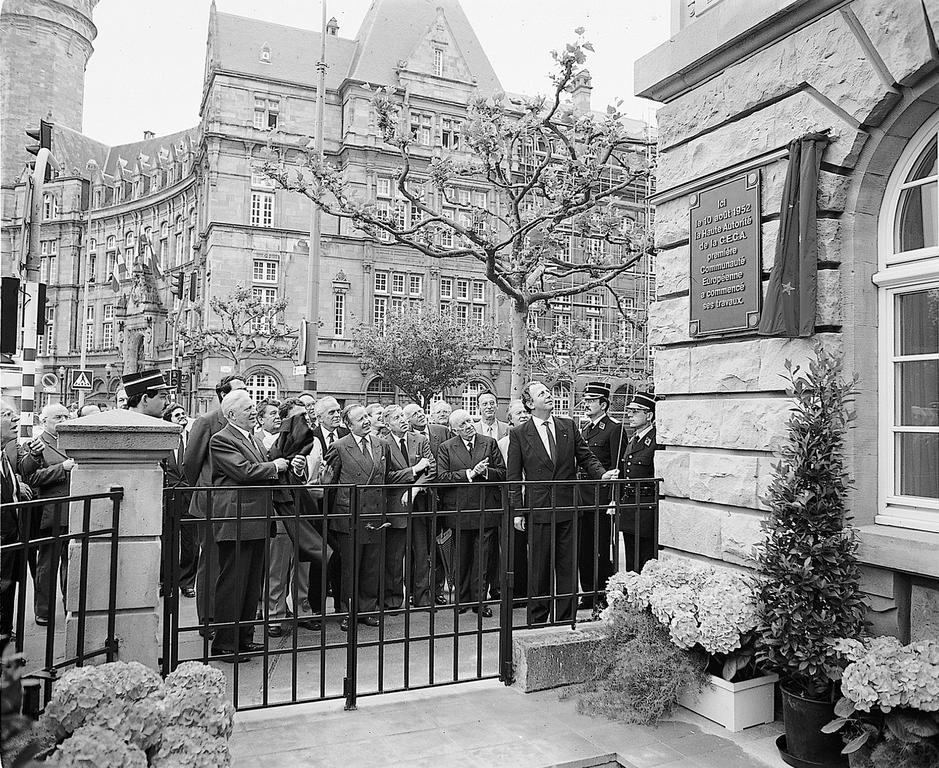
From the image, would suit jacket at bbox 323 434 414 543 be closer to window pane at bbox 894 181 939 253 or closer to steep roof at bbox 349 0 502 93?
window pane at bbox 894 181 939 253

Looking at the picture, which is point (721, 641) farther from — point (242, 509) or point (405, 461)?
point (405, 461)

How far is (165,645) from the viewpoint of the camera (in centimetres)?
493

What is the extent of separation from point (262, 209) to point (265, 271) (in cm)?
389

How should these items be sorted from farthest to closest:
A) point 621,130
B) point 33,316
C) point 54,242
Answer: point 54,242 < point 621,130 < point 33,316

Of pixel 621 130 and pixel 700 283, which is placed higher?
pixel 621 130

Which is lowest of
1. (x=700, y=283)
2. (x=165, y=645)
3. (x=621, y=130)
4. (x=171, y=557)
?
(x=165, y=645)

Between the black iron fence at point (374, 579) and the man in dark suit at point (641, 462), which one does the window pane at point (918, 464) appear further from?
the man in dark suit at point (641, 462)

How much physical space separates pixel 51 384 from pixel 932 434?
85.5 ft

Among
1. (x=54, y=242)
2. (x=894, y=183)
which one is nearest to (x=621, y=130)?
(x=894, y=183)

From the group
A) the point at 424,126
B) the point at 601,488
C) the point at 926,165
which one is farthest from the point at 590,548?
the point at 424,126

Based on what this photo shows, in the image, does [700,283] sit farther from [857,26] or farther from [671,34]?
[671,34]

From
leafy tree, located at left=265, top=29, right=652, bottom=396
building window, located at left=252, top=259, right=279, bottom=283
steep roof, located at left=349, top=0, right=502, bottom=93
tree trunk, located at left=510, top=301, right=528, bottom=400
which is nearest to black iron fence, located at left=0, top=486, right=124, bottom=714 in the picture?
leafy tree, located at left=265, top=29, right=652, bottom=396

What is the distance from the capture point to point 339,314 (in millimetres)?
47750

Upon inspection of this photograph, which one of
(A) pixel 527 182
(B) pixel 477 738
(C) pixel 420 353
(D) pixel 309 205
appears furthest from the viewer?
(D) pixel 309 205
